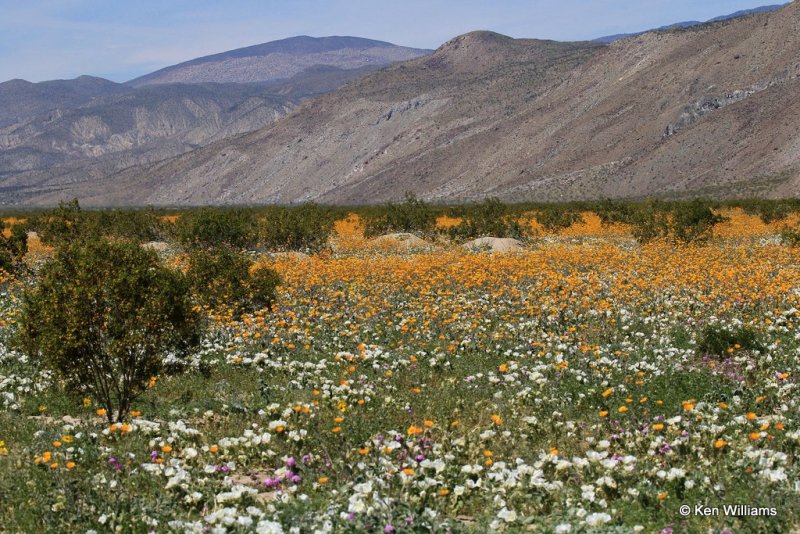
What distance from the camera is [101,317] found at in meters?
8.10

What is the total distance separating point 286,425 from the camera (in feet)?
22.3

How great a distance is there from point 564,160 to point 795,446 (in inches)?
Answer: 3828

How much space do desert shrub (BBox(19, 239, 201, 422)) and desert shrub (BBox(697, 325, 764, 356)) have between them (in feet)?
23.2

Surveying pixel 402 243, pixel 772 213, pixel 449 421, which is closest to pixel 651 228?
pixel 402 243

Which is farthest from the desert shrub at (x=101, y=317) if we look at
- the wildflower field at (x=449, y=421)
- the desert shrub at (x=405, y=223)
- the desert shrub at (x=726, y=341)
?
the desert shrub at (x=405, y=223)

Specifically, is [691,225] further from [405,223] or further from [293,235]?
[405,223]

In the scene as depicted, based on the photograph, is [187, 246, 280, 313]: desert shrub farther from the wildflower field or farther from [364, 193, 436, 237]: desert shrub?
[364, 193, 436, 237]: desert shrub

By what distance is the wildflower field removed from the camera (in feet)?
17.3

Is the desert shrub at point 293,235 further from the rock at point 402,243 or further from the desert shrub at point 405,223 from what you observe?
the desert shrub at point 405,223

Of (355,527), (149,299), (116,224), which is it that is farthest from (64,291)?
(116,224)

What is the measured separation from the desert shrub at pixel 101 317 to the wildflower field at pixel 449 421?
1.61ft

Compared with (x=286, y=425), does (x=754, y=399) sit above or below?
below

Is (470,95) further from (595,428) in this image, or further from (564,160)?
(595,428)

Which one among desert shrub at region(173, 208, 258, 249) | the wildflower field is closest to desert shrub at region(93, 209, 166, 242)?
desert shrub at region(173, 208, 258, 249)
